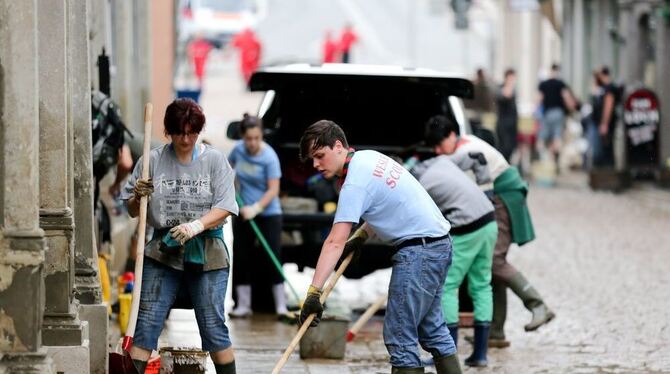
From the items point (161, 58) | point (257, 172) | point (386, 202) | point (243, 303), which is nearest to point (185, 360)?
point (386, 202)

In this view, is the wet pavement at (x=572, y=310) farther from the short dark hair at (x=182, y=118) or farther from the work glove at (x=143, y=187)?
the short dark hair at (x=182, y=118)

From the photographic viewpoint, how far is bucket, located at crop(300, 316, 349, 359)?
448 inches

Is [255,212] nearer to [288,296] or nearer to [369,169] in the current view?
[288,296]

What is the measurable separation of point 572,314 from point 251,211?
2844mm

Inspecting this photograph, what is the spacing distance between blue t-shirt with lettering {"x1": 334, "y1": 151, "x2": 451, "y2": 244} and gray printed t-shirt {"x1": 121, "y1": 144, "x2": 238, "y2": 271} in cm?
75

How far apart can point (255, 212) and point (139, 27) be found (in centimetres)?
759

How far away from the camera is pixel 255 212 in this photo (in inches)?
518

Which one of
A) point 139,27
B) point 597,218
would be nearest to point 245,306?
point 139,27

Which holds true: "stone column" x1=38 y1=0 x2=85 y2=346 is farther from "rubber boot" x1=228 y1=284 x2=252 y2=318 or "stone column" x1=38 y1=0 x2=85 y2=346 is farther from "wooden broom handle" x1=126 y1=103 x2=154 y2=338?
"rubber boot" x1=228 y1=284 x2=252 y2=318

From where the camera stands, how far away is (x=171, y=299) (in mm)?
9070

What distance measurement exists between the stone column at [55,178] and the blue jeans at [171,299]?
36 cm

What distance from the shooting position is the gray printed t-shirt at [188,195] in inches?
353

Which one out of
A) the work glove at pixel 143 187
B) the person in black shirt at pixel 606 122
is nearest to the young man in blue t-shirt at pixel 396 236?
the work glove at pixel 143 187

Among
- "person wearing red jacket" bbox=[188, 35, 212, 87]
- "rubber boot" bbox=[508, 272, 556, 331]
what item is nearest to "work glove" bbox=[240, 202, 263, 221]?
"rubber boot" bbox=[508, 272, 556, 331]
